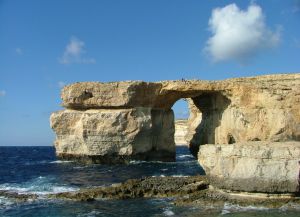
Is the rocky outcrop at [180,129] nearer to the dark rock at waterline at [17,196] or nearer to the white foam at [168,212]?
the dark rock at waterline at [17,196]

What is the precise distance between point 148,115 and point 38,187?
48.5ft

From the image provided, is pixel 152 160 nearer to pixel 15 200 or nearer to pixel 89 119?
pixel 89 119

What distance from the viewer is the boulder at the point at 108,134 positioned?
115 ft

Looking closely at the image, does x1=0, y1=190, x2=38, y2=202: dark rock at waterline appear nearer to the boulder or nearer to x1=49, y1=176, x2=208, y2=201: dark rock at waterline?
x1=49, y1=176, x2=208, y2=201: dark rock at waterline

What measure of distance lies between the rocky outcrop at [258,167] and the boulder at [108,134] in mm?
17460

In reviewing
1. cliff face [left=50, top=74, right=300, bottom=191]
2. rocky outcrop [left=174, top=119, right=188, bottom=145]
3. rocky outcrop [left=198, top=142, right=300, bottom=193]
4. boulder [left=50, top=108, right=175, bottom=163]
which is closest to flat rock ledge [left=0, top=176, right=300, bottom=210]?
rocky outcrop [left=198, top=142, right=300, bottom=193]

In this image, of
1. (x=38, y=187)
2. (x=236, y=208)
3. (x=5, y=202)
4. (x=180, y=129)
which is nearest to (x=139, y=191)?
(x=236, y=208)

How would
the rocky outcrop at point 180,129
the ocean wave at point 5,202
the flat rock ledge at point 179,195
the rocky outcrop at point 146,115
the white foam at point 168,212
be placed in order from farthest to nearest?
the rocky outcrop at point 180,129
the rocky outcrop at point 146,115
the ocean wave at point 5,202
the flat rock ledge at point 179,195
the white foam at point 168,212

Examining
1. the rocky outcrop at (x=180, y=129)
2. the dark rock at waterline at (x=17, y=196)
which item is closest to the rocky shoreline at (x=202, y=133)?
the dark rock at waterline at (x=17, y=196)

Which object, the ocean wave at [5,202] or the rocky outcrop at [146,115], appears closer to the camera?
the ocean wave at [5,202]

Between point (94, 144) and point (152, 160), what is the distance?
5.39 metres

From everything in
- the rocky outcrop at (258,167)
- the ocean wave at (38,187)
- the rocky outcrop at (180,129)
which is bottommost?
the ocean wave at (38,187)

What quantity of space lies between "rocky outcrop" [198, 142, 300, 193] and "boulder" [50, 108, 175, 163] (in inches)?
687

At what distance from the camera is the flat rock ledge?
17.1 metres
